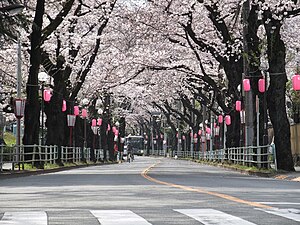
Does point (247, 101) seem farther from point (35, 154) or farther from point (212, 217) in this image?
point (212, 217)

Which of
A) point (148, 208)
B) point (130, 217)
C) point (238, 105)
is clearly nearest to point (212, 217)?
point (130, 217)

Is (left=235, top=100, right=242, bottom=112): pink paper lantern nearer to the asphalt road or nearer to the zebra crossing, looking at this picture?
the asphalt road

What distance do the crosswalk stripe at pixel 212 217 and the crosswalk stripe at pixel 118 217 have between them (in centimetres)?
68

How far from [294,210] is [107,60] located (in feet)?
152

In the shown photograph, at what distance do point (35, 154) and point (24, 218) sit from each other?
25.4 metres

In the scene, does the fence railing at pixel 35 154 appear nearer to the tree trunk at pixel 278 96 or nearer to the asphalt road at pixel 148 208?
the tree trunk at pixel 278 96

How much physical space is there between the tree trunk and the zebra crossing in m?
20.5

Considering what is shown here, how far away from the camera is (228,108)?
5528 centimetres

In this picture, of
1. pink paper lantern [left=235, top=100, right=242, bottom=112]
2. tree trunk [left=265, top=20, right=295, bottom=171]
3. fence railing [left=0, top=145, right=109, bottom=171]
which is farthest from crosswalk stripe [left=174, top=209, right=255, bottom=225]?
pink paper lantern [left=235, top=100, right=242, bottom=112]

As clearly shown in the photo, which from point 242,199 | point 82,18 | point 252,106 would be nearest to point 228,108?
point 82,18

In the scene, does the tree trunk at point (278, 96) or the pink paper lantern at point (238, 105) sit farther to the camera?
the pink paper lantern at point (238, 105)

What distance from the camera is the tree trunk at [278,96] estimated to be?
3148 centimetres

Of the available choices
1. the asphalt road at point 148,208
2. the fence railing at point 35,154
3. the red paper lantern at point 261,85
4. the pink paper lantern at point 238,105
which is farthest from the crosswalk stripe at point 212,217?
the pink paper lantern at point 238,105

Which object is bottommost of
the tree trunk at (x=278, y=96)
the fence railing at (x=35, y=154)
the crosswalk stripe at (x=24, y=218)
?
the crosswalk stripe at (x=24, y=218)
